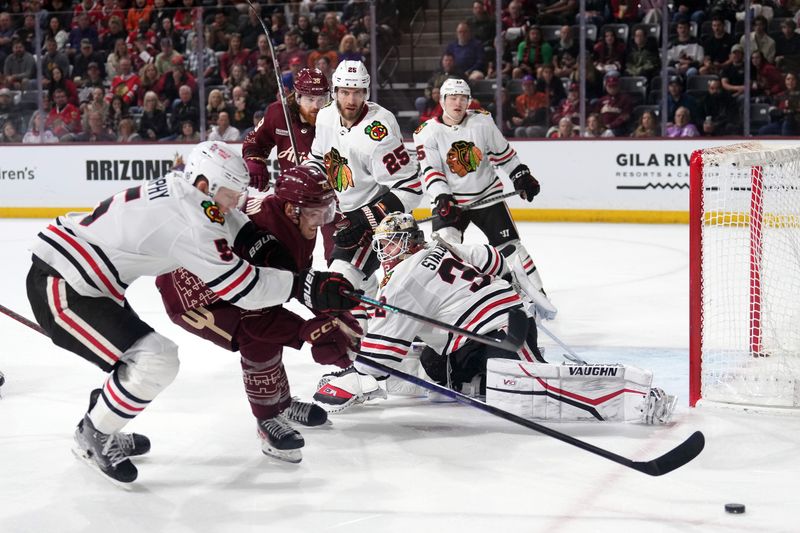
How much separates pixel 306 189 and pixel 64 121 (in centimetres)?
719

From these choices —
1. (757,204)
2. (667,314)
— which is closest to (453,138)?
(667,314)

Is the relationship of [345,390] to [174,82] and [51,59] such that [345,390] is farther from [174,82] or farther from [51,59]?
[51,59]

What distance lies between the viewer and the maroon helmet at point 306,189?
3.25m

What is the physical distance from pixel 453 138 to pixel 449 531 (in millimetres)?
3245

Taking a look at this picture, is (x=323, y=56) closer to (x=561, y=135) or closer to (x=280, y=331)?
(x=561, y=135)

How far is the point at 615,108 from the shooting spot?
899 cm

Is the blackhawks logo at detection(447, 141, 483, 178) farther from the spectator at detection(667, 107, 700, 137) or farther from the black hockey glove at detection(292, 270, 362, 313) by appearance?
the spectator at detection(667, 107, 700, 137)

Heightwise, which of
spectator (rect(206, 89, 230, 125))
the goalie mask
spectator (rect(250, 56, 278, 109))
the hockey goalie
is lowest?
the hockey goalie

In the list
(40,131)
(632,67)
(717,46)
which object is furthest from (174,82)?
(717,46)

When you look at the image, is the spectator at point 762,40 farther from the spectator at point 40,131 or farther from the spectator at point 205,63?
the spectator at point 40,131

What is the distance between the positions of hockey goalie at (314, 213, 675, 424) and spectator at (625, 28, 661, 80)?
18.2 feet

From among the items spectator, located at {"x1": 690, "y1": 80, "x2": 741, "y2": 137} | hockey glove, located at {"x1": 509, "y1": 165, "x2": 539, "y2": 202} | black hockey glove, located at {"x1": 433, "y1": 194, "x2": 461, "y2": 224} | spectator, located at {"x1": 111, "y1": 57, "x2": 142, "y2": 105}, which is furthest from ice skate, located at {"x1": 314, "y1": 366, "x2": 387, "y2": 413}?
spectator, located at {"x1": 111, "y1": 57, "x2": 142, "y2": 105}

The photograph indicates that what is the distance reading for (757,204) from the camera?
4168 mm

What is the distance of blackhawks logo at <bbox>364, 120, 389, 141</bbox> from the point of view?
15.6ft
